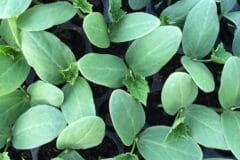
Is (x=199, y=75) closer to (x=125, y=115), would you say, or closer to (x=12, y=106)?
(x=125, y=115)

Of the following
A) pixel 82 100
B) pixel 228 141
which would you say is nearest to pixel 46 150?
pixel 82 100

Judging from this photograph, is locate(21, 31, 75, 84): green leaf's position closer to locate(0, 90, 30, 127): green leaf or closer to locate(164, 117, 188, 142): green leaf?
locate(0, 90, 30, 127): green leaf

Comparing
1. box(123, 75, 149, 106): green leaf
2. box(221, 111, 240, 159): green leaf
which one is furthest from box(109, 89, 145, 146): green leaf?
box(221, 111, 240, 159): green leaf

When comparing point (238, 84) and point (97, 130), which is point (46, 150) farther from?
point (238, 84)

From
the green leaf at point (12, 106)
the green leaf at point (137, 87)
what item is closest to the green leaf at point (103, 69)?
the green leaf at point (137, 87)

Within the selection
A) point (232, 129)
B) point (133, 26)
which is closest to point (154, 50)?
point (133, 26)
